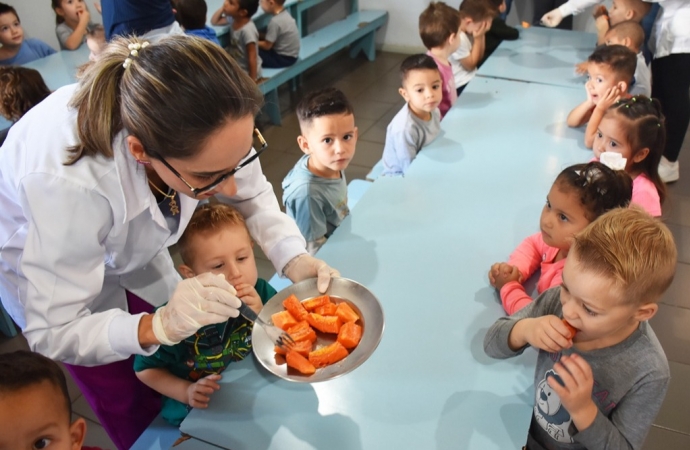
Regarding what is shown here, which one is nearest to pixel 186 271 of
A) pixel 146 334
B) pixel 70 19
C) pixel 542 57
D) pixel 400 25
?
pixel 146 334

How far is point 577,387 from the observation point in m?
1.20

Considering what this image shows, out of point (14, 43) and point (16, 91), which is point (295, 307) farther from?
point (14, 43)

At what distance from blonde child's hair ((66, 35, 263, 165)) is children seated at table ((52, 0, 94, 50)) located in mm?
3743

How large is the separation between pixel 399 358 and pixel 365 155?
3.04 meters

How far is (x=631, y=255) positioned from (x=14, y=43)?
14.4ft

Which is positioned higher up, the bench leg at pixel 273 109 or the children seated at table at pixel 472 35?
the children seated at table at pixel 472 35

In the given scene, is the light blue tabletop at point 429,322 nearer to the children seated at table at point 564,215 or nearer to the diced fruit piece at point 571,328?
the children seated at table at point 564,215

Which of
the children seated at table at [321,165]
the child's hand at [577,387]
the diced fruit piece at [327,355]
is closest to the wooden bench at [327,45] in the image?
the children seated at table at [321,165]

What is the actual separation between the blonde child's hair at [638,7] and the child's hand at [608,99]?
3.97 ft

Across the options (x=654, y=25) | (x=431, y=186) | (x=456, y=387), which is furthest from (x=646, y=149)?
(x=654, y=25)

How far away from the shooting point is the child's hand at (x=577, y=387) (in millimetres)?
1195

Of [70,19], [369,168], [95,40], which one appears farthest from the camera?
[70,19]

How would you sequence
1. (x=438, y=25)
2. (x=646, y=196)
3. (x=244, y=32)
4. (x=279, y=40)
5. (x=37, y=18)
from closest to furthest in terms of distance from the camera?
(x=646, y=196)
(x=438, y=25)
(x=244, y=32)
(x=37, y=18)
(x=279, y=40)

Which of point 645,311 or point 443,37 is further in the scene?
point 443,37
